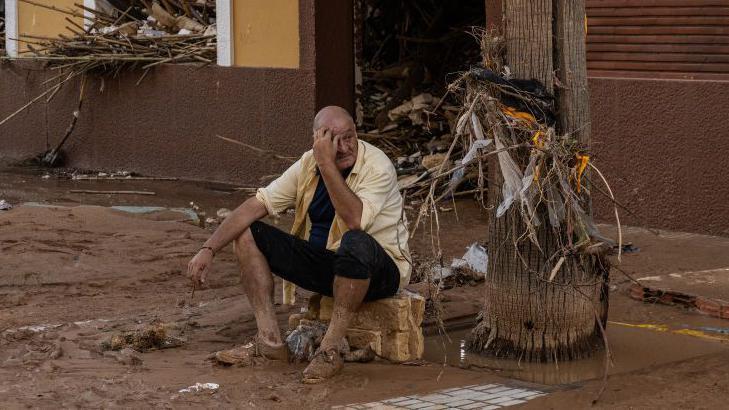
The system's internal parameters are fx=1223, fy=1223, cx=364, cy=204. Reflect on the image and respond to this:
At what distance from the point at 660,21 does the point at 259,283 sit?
430 cm

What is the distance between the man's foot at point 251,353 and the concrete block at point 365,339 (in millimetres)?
305

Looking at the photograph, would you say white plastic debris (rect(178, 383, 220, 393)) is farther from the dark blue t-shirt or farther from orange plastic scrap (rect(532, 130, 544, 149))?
orange plastic scrap (rect(532, 130, 544, 149))

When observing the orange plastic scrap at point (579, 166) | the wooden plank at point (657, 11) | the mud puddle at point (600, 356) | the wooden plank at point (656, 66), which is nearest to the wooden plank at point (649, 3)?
the wooden plank at point (657, 11)

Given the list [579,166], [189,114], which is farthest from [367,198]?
[189,114]

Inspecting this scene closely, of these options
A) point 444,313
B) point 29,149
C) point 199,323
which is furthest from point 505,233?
point 29,149

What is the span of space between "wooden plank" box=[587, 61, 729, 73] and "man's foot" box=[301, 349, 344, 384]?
4.25 meters

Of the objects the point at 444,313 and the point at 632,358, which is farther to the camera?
the point at 444,313

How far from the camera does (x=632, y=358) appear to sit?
5.59 m

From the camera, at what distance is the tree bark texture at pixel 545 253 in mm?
5488

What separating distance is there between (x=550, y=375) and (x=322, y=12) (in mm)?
6574

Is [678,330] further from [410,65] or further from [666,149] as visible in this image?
[410,65]

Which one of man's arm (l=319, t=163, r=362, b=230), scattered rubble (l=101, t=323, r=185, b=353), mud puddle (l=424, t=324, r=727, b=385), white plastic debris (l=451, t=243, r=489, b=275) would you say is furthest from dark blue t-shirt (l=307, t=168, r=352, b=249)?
white plastic debris (l=451, t=243, r=489, b=275)

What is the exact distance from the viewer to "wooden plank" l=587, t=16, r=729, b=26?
8352 mm

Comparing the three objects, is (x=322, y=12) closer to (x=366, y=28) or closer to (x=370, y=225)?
(x=366, y=28)
